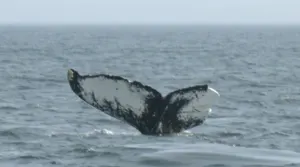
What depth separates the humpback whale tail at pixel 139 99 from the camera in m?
11.9

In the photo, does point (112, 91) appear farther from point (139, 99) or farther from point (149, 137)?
point (149, 137)

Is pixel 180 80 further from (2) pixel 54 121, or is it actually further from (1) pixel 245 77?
(2) pixel 54 121

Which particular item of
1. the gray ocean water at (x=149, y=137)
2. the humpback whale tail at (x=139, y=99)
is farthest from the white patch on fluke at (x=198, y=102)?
the gray ocean water at (x=149, y=137)

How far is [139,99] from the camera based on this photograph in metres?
12.0

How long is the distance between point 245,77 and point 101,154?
18289 mm

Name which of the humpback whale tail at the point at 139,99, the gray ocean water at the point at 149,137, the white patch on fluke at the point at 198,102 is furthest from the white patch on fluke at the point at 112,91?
the gray ocean water at the point at 149,137

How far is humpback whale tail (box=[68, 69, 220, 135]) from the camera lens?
11.9m

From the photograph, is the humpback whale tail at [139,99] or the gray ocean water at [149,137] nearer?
the gray ocean water at [149,137]

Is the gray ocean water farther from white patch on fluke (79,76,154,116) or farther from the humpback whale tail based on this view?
white patch on fluke (79,76,154,116)

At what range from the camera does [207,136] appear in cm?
1380

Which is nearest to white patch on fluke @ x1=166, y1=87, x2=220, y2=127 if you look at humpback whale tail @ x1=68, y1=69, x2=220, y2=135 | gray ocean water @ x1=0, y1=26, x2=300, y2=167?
humpback whale tail @ x1=68, y1=69, x2=220, y2=135

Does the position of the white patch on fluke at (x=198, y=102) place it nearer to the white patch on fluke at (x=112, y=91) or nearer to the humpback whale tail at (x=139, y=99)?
the humpback whale tail at (x=139, y=99)

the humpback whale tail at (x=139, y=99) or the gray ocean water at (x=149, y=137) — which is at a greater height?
the humpback whale tail at (x=139, y=99)

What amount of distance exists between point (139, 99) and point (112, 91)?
385 mm
